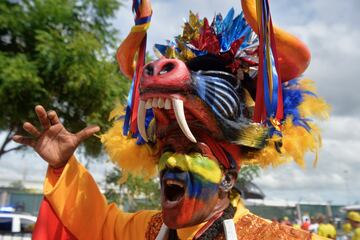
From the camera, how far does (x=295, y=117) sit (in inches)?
87.6

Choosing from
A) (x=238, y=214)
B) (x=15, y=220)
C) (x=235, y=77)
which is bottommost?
(x=15, y=220)

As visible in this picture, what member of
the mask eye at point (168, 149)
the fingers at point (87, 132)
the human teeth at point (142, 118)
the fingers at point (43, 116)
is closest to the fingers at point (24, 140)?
the fingers at point (43, 116)

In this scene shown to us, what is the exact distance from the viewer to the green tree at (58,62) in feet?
21.0

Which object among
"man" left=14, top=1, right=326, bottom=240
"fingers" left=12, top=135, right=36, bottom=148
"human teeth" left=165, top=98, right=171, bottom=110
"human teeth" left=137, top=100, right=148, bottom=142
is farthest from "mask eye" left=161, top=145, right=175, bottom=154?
"fingers" left=12, top=135, right=36, bottom=148

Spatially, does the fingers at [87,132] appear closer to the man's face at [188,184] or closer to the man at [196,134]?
the man at [196,134]

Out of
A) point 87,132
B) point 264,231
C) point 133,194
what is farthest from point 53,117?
point 133,194

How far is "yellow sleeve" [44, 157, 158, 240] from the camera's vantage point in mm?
2174

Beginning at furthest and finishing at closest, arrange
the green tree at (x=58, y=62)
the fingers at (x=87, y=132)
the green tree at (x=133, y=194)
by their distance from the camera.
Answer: the green tree at (x=133, y=194) → the green tree at (x=58, y=62) → the fingers at (x=87, y=132)

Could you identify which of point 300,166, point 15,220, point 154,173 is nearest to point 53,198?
point 154,173

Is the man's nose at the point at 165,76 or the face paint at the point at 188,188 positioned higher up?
the man's nose at the point at 165,76

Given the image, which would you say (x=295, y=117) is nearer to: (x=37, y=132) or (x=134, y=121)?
(x=134, y=121)

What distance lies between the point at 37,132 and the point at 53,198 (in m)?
0.36

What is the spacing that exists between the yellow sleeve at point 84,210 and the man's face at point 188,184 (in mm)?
512

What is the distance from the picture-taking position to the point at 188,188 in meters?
1.82
